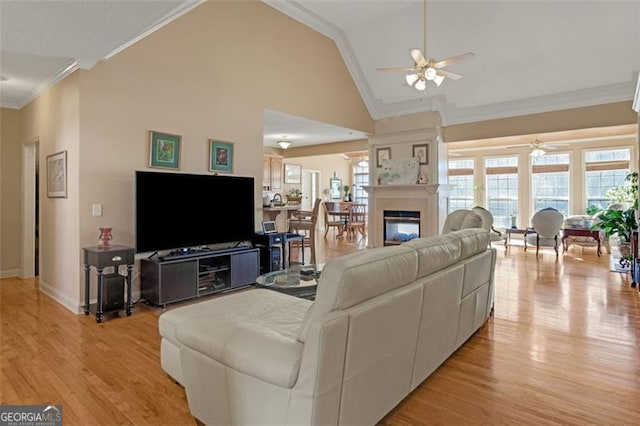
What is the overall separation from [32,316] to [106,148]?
1.87 metres

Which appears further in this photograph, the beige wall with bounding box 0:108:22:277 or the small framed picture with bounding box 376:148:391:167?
the small framed picture with bounding box 376:148:391:167

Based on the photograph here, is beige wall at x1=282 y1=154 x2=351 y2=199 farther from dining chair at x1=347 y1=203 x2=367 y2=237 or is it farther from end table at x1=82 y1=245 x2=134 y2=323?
end table at x1=82 y1=245 x2=134 y2=323

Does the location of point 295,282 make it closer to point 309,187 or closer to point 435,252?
point 435,252

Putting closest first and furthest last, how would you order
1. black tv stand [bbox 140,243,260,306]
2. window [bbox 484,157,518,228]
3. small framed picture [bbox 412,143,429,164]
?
black tv stand [bbox 140,243,260,306] < small framed picture [bbox 412,143,429,164] < window [bbox 484,157,518,228]

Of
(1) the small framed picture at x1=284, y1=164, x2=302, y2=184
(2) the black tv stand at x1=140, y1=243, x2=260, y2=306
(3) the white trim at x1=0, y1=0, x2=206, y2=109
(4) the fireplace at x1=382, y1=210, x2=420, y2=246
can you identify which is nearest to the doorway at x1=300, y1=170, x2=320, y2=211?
(1) the small framed picture at x1=284, y1=164, x2=302, y2=184

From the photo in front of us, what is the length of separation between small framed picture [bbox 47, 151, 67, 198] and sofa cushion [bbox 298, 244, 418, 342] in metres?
3.73

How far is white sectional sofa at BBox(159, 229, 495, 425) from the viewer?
1476 millimetres

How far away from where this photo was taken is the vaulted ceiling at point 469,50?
12.6 feet

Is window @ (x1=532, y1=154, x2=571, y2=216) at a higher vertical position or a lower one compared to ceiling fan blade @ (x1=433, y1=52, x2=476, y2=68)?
lower

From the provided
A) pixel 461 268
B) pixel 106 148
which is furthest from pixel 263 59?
pixel 461 268

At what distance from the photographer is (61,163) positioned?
13.5 ft

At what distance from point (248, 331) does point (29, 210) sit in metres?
5.41

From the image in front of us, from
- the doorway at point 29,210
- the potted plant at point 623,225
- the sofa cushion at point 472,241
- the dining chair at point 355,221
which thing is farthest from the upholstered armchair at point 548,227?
the doorway at point 29,210

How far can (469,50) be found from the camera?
6.11m
